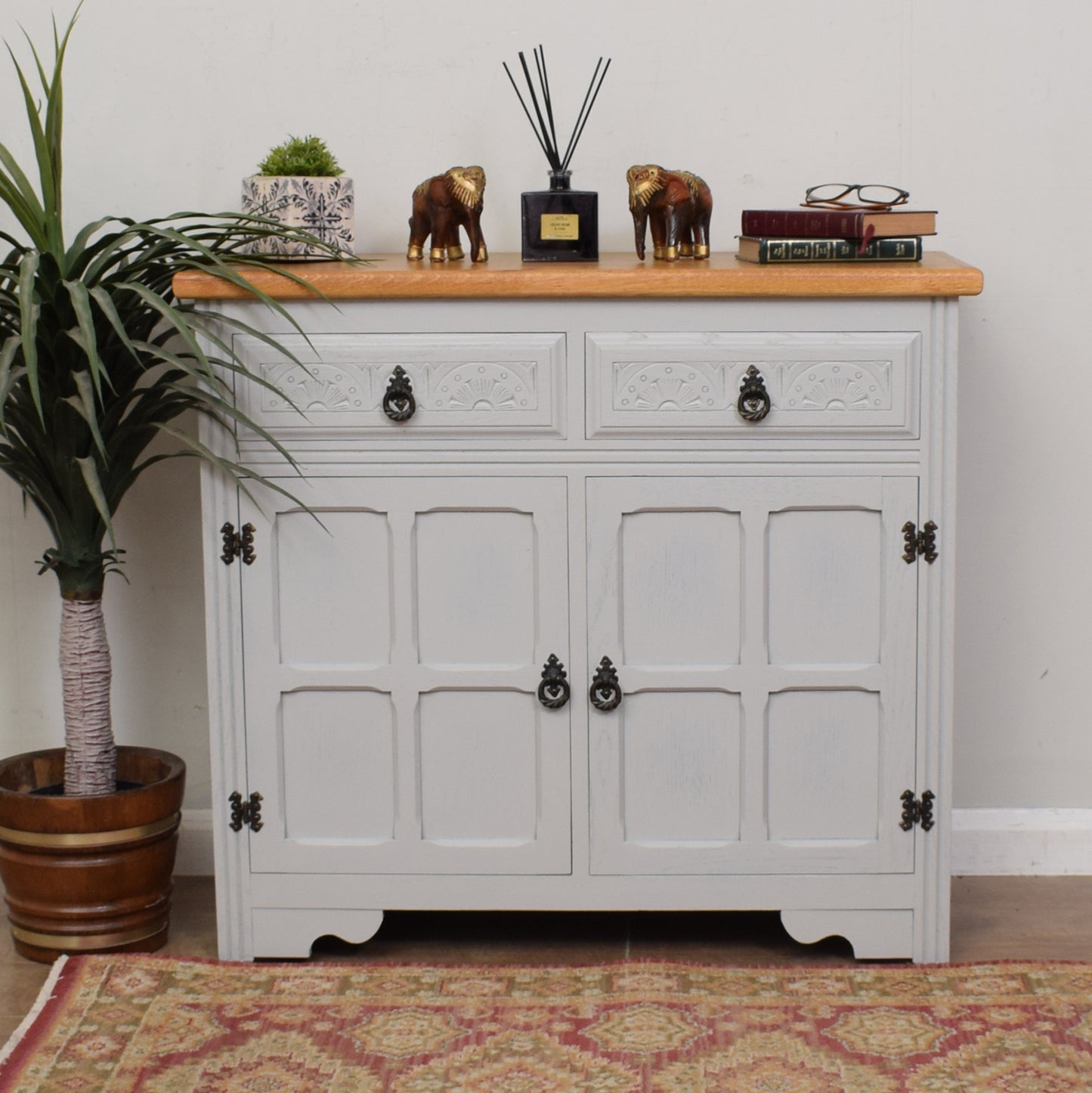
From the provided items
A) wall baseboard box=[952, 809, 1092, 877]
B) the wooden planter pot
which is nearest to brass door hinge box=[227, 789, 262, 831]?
the wooden planter pot

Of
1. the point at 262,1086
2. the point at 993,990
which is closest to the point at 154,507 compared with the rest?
the point at 262,1086

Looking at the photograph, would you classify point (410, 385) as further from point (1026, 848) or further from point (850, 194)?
point (1026, 848)

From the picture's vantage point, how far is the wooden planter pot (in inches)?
88.4

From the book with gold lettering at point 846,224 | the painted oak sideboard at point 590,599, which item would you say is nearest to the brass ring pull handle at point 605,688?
the painted oak sideboard at point 590,599

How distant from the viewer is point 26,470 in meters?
2.22

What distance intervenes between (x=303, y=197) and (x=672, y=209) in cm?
59

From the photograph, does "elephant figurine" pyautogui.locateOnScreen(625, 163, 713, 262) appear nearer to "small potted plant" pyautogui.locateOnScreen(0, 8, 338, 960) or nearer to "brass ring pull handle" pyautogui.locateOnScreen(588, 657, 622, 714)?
"small potted plant" pyautogui.locateOnScreen(0, 8, 338, 960)

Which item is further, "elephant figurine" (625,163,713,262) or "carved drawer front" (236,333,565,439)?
"elephant figurine" (625,163,713,262)

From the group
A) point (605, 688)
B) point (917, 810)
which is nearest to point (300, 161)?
point (605, 688)

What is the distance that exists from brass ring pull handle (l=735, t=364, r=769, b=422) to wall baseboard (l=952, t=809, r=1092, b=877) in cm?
102

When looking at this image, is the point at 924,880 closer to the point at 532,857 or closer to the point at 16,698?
the point at 532,857

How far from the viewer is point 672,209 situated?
2.28m

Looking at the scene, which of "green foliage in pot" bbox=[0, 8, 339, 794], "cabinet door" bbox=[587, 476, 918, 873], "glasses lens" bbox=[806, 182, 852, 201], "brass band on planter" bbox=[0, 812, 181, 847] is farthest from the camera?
"glasses lens" bbox=[806, 182, 852, 201]

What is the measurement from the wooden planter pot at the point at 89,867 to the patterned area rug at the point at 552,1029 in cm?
7
